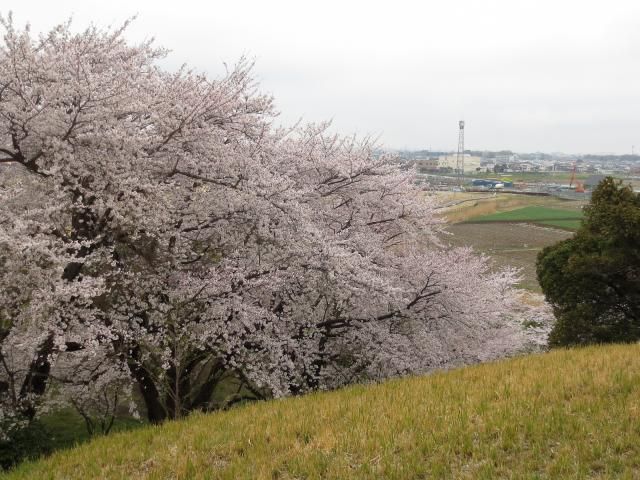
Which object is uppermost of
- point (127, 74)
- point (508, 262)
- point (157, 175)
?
point (127, 74)

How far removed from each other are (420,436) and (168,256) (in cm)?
640

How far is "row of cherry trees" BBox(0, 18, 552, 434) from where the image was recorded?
28.0ft

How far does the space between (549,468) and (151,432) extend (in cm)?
523

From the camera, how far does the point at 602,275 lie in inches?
574

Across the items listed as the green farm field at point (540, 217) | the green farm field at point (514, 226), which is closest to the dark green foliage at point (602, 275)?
the green farm field at point (514, 226)

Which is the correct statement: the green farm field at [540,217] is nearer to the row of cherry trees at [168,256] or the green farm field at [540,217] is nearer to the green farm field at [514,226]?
the green farm field at [514,226]

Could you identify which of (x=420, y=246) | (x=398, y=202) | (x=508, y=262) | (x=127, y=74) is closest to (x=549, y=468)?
(x=127, y=74)

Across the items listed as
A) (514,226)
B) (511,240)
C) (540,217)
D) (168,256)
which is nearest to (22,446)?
(168,256)

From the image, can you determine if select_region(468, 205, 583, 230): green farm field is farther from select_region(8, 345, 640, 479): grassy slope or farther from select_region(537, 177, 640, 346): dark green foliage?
select_region(8, 345, 640, 479): grassy slope

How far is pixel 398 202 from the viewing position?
14867 mm

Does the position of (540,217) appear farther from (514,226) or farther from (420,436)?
(420,436)

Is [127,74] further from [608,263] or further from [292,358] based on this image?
[608,263]

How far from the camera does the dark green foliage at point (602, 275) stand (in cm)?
1406

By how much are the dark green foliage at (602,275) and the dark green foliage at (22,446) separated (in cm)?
1299
